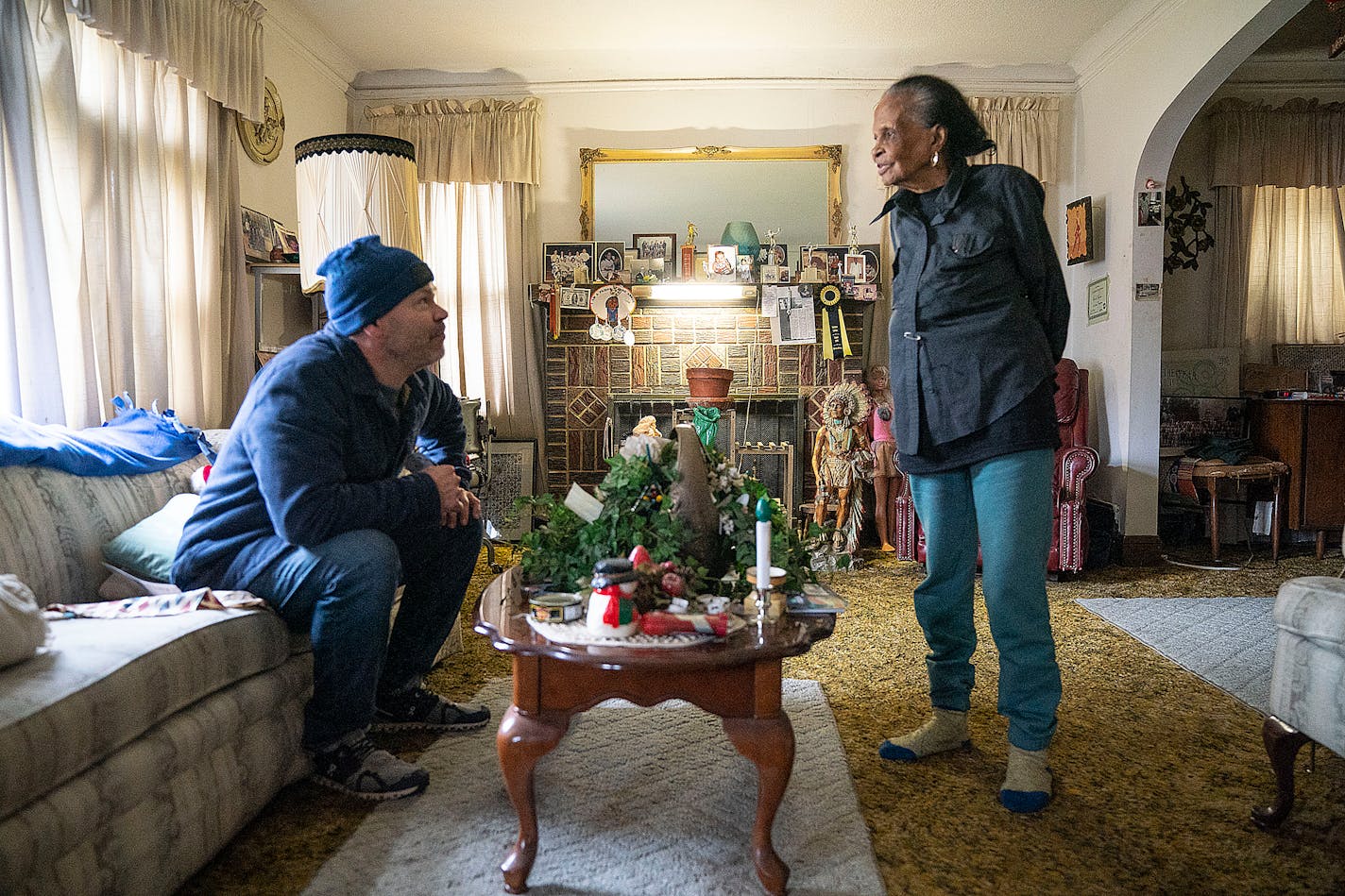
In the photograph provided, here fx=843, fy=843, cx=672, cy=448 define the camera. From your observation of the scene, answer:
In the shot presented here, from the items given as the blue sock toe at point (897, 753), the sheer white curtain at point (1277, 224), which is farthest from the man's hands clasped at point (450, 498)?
the sheer white curtain at point (1277, 224)

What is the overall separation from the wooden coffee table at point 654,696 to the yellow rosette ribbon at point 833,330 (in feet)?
13.0

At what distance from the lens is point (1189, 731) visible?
2.15 meters

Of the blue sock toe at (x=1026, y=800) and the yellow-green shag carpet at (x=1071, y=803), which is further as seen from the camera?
the blue sock toe at (x=1026, y=800)

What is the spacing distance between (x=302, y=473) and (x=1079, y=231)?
4763mm

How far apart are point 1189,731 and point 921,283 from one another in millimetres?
1363

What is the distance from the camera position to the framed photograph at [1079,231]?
192 inches

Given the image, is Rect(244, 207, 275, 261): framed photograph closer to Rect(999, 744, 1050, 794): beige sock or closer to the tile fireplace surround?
the tile fireplace surround

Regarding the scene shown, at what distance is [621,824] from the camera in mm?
1644

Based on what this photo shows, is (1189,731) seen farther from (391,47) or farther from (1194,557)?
(391,47)

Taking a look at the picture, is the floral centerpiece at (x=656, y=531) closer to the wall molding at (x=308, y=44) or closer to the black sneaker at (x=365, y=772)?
the black sneaker at (x=365, y=772)

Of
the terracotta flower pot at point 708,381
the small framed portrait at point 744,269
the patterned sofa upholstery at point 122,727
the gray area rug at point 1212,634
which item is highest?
the small framed portrait at point 744,269

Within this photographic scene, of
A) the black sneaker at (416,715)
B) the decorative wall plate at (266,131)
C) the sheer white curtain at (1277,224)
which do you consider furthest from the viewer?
the sheer white curtain at (1277,224)

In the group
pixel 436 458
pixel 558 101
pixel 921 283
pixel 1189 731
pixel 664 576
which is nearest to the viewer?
pixel 664 576

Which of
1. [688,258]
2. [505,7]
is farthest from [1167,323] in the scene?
[505,7]
